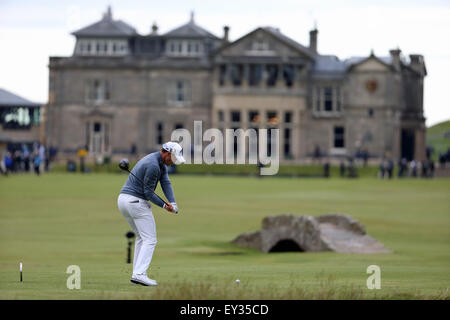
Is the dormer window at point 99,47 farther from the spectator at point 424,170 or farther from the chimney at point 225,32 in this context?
the spectator at point 424,170

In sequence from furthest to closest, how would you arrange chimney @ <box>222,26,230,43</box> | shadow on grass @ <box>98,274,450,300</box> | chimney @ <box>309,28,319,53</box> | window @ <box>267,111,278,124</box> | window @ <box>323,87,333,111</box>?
chimney @ <box>222,26,230,43</box> → chimney @ <box>309,28,319,53</box> → window @ <box>323,87,333,111</box> → window @ <box>267,111,278,124</box> → shadow on grass @ <box>98,274,450,300</box>

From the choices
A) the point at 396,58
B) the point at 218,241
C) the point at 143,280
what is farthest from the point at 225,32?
the point at 143,280

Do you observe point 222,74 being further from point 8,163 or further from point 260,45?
point 8,163

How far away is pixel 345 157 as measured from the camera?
108375 millimetres

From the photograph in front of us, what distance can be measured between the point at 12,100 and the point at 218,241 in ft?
280

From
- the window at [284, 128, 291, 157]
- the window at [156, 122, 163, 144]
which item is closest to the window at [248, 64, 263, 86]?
the window at [284, 128, 291, 157]

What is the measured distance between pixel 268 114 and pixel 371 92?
10156 millimetres

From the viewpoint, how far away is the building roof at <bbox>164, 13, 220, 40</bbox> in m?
110

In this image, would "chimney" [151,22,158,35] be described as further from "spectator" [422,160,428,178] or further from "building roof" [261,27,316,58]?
"spectator" [422,160,428,178]

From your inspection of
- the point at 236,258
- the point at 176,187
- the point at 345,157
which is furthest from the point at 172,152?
the point at 345,157

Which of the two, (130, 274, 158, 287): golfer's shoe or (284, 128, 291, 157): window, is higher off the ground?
(284, 128, 291, 157): window

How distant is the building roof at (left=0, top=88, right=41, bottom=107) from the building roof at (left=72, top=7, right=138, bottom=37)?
1128cm

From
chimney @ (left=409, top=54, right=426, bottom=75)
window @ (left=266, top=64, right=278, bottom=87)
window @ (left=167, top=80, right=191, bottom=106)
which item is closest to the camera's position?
chimney @ (left=409, top=54, right=426, bottom=75)
